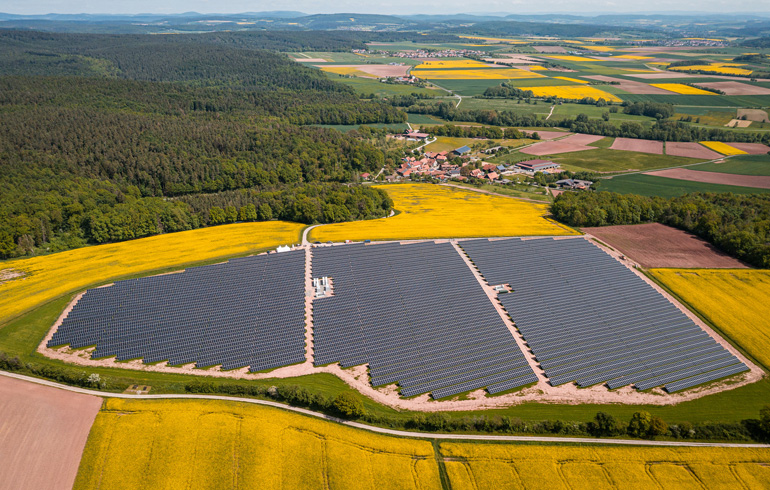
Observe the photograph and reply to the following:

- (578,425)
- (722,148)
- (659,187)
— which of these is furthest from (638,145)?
(578,425)

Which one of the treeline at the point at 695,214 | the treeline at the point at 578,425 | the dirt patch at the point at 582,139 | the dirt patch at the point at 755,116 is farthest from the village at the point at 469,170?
the dirt patch at the point at 755,116

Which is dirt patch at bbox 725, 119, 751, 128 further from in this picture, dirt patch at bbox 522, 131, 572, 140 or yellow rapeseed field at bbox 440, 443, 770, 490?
yellow rapeseed field at bbox 440, 443, 770, 490

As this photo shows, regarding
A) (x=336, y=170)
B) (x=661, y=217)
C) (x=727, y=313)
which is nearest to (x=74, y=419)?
(x=727, y=313)

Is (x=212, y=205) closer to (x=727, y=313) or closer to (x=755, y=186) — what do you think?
(x=727, y=313)

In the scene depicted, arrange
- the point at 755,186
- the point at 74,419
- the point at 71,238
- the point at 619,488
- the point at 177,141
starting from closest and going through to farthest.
→ the point at 619,488 < the point at 74,419 < the point at 71,238 < the point at 755,186 < the point at 177,141

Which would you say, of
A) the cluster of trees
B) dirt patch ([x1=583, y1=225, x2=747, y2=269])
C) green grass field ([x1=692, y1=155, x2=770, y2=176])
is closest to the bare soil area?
the cluster of trees

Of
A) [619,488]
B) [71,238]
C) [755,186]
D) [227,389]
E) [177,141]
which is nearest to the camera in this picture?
[619,488]
